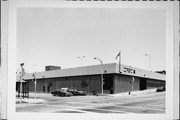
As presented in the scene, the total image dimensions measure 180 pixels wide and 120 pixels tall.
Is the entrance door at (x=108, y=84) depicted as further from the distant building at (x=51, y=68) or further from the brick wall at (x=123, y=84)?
the distant building at (x=51, y=68)

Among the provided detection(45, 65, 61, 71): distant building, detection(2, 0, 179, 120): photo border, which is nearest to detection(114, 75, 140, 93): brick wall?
detection(2, 0, 179, 120): photo border

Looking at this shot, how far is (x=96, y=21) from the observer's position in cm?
505

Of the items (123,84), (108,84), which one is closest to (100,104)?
(108,84)

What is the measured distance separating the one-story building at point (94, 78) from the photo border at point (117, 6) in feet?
1.18

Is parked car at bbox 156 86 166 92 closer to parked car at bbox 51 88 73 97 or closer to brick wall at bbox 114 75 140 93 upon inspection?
brick wall at bbox 114 75 140 93

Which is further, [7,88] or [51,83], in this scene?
[51,83]

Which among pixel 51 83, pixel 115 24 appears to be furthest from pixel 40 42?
pixel 115 24

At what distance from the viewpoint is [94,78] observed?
527 centimetres

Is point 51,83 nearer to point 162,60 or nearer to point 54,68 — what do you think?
point 54,68

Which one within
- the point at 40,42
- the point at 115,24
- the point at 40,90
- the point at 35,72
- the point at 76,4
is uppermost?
the point at 76,4

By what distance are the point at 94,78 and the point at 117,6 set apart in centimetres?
132

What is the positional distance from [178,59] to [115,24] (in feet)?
3.92

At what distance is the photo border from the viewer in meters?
4.83

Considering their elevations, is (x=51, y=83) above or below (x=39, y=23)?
below
